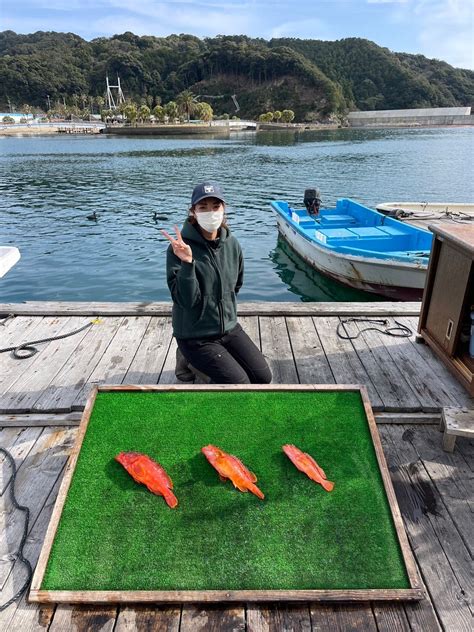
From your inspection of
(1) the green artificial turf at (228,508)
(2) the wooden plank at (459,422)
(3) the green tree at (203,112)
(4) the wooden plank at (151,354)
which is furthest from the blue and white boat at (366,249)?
(3) the green tree at (203,112)

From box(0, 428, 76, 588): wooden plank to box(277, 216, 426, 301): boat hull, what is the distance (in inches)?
298

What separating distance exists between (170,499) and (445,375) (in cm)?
317

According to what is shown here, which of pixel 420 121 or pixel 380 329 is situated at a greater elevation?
pixel 420 121

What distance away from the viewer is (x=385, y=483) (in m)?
2.76

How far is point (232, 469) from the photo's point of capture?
2834 mm

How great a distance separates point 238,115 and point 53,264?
16585cm

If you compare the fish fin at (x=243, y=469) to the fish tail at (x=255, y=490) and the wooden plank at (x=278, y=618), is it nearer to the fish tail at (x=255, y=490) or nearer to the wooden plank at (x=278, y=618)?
the fish tail at (x=255, y=490)

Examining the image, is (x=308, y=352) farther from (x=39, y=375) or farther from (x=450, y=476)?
(x=39, y=375)

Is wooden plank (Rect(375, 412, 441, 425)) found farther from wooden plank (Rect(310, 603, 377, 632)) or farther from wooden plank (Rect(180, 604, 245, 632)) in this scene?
wooden plank (Rect(180, 604, 245, 632))

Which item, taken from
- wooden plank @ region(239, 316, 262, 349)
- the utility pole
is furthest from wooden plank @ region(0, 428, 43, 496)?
the utility pole

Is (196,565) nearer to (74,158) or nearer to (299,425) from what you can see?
(299,425)

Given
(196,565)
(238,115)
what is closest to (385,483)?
(196,565)

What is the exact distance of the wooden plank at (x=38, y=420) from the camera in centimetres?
374


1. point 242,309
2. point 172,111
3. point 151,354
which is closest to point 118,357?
point 151,354
